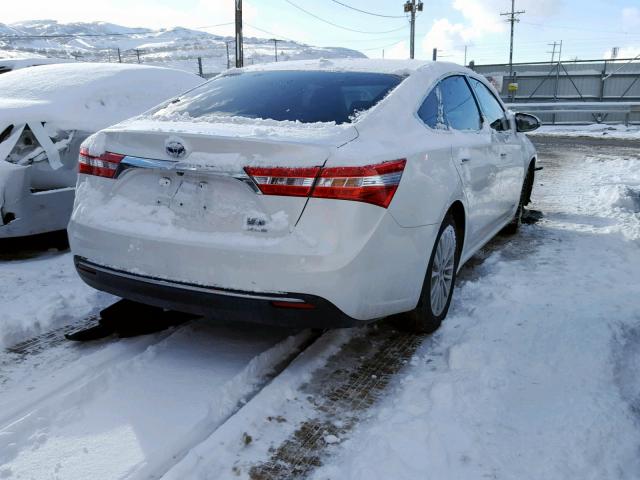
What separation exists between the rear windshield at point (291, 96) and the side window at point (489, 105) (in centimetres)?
130

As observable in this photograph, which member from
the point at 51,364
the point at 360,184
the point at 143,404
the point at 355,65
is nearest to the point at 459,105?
the point at 355,65

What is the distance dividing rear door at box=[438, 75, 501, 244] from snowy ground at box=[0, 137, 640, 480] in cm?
57

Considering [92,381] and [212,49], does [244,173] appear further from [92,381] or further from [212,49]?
[212,49]

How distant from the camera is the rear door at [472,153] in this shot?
3.75m

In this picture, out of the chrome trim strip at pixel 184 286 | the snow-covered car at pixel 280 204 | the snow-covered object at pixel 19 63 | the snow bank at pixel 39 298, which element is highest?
the snow-covered object at pixel 19 63

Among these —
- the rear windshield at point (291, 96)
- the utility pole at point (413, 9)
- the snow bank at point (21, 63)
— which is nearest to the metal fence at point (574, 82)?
the utility pole at point (413, 9)

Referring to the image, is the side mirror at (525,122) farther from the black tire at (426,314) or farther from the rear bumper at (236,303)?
the rear bumper at (236,303)

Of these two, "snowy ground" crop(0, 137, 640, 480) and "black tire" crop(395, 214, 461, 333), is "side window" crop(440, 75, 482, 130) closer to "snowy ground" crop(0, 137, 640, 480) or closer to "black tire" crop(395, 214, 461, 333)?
"black tire" crop(395, 214, 461, 333)

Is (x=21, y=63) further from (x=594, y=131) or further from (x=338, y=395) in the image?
(x=594, y=131)

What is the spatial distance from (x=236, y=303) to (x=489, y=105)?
303 cm

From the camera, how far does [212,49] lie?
549 feet

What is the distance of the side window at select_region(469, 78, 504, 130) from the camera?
4560mm

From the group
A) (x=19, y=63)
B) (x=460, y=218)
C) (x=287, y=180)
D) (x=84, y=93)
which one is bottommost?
(x=460, y=218)

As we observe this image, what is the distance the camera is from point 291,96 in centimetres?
338
